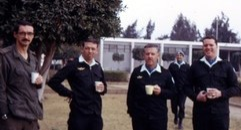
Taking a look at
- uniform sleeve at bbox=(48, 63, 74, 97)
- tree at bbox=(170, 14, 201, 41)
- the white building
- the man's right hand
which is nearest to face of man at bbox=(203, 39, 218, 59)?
the man's right hand

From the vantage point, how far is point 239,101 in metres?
20.3

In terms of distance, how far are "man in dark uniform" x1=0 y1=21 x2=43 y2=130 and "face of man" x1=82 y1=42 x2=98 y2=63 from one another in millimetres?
1048

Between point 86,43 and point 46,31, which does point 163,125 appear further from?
point 46,31

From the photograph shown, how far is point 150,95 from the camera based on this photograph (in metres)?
6.31

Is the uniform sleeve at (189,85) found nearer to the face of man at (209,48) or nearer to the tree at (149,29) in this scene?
the face of man at (209,48)

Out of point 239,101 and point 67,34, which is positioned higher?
point 67,34

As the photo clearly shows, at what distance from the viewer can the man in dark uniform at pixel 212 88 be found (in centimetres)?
617

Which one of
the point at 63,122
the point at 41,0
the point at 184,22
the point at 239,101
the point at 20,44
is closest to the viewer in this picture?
the point at 20,44

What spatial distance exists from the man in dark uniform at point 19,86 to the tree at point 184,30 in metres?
87.5

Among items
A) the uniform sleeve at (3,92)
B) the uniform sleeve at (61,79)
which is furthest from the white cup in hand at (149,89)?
the uniform sleeve at (3,92)

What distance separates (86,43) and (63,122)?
6845 millimetres

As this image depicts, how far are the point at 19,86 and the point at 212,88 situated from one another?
2.48 m

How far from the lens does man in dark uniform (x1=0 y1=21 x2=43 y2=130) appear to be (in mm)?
5121

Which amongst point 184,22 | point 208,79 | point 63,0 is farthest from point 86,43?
point 184,22
